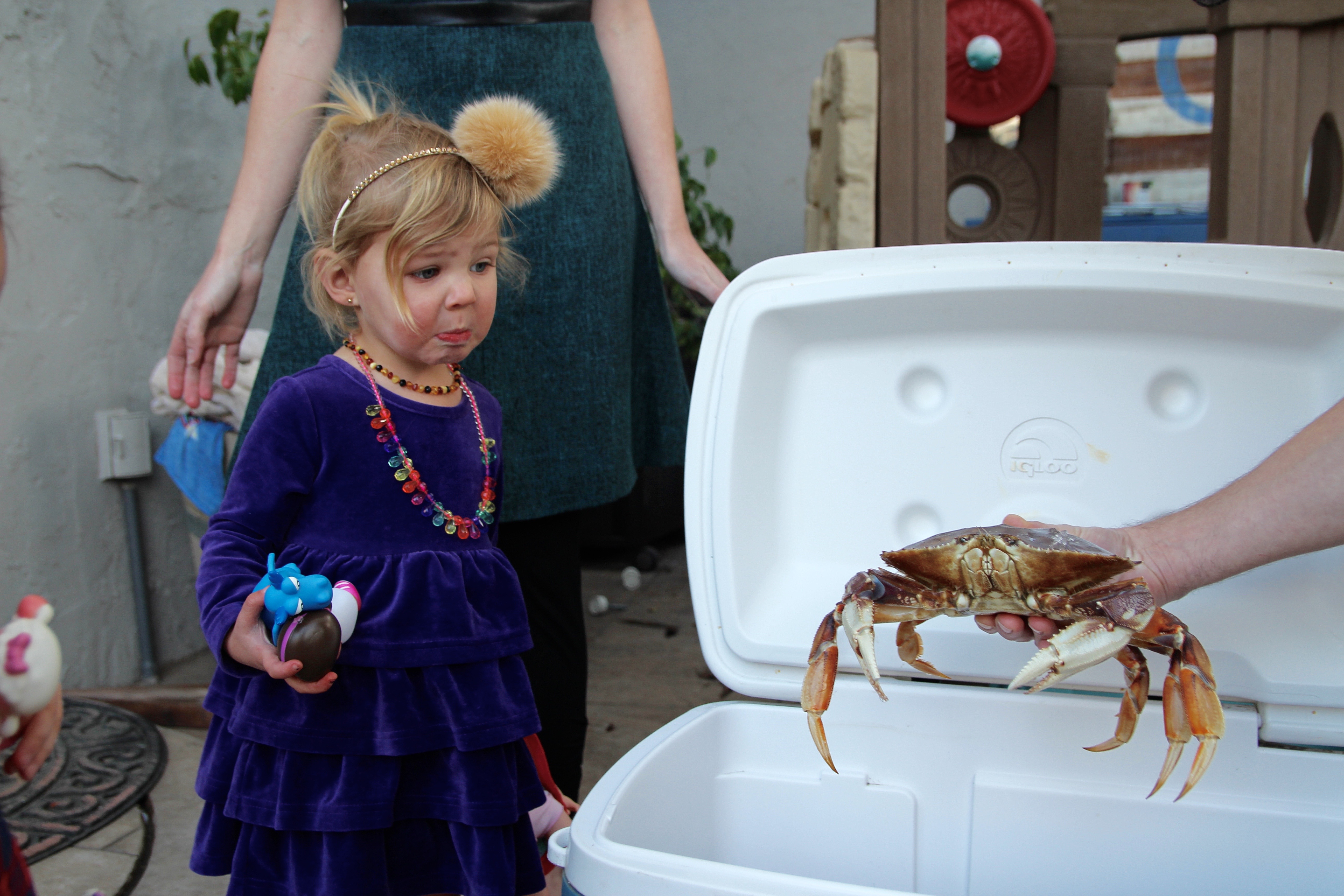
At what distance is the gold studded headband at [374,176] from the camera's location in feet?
2.70

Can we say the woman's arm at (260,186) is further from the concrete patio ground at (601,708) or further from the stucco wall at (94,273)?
the stucco wall at (94,273)

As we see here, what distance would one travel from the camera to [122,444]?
206 cm

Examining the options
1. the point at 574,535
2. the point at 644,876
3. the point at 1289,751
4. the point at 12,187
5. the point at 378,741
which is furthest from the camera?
the point at 12,187

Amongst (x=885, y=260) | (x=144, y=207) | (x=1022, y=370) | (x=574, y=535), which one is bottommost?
(x=574, y=535)

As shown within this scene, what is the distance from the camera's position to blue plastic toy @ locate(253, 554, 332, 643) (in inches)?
26.4

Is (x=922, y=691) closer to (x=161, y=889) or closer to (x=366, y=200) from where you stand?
(x=366, y=200)

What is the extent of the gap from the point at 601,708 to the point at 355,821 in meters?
1.38

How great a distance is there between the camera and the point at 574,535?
1164mm

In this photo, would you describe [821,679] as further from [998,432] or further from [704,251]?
[704,251]

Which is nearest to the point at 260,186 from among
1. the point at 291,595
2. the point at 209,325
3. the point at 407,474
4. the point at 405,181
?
the point at 209,325

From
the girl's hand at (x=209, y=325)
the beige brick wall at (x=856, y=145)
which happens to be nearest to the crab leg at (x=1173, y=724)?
the girl's hand at (x=209, y=325)

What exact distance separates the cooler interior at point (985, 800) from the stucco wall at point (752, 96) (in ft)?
Result: 8.98

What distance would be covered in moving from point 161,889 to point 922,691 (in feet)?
3.73

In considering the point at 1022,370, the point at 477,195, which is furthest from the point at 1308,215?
the point at 477,195
